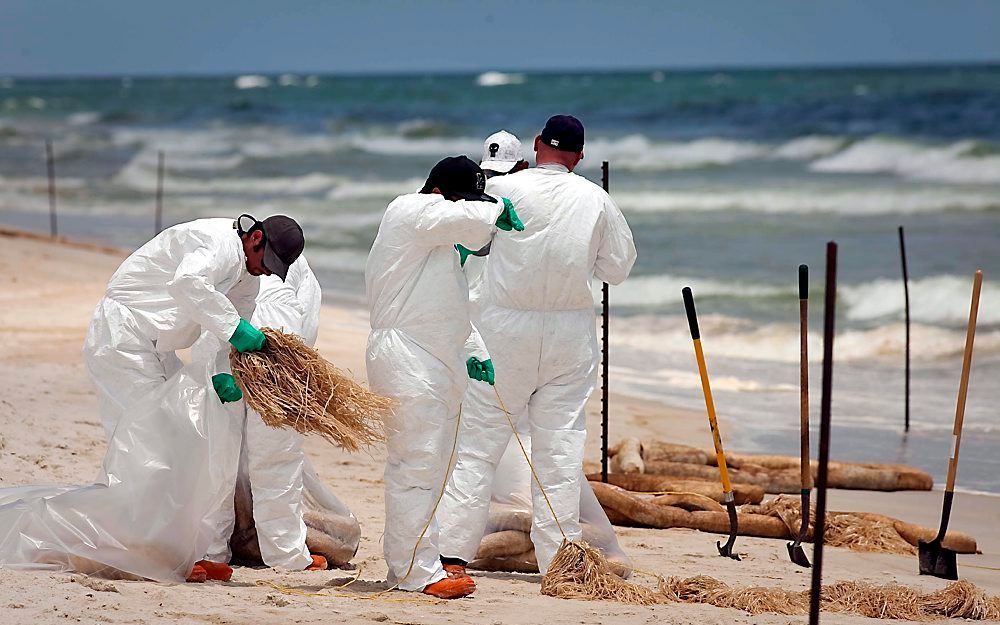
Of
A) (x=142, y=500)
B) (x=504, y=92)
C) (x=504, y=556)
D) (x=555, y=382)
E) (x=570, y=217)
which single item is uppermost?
(x=504, y=92)

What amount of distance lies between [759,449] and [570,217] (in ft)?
13.2

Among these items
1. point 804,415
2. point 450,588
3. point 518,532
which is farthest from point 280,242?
point 804,415

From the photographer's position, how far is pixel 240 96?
61.1 meters

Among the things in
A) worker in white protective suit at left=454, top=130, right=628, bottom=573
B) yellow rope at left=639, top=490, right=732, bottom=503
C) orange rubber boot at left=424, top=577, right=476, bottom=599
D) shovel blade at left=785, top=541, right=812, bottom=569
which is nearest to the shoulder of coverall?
worker in white protective suit at left=454, top=130, right=628, bottom=573

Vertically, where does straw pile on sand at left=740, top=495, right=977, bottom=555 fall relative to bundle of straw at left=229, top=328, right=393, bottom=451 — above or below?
below

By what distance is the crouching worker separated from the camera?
226 inches

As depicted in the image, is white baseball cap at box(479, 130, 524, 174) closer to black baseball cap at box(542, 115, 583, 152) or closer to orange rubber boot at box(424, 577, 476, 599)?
black baseball cap at box(542, 115, 583, 152)

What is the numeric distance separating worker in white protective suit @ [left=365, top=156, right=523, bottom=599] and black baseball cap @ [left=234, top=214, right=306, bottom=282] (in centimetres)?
30

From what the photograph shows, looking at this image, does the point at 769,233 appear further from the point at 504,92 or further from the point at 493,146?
the point at 504,92

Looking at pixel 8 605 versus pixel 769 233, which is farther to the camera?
pixel 769 233

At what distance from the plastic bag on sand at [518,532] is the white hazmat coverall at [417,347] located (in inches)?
32.1

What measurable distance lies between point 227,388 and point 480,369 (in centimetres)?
100

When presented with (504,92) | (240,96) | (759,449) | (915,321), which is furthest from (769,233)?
(240,96)

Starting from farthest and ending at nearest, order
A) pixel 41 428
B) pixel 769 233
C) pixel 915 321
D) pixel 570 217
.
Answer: pixel 769 233 → pixel 915 321 → pixel 41 428 → pixel 570 217
